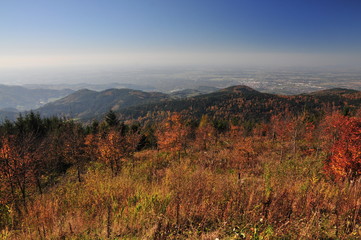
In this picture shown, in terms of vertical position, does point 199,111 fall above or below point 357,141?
below

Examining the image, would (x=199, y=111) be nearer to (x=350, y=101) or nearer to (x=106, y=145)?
(x=350, y=101)

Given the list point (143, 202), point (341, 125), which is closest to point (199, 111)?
point (341, 125)

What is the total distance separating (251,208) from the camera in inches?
157

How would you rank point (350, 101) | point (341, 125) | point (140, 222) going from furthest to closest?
1. point (350, 101)
2. point (341, 125)
3. point (140, 222)

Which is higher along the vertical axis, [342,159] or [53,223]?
[53,223]

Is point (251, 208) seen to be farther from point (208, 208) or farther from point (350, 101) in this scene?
point (350, 101)

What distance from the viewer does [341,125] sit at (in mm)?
17469

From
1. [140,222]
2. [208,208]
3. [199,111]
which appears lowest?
[199,111]

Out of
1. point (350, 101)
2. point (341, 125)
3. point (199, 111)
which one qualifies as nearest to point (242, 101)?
point (199, 111)

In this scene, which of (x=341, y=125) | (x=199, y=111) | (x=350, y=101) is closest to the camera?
(x=341, y=125)

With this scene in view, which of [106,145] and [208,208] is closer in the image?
[208,208]

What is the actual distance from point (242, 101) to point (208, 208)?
20270 cm

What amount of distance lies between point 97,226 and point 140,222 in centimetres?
110

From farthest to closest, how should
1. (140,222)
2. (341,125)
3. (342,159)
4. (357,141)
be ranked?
1. (341,125)
2. (357,141)
3. (342,159)
4. (140,222)
